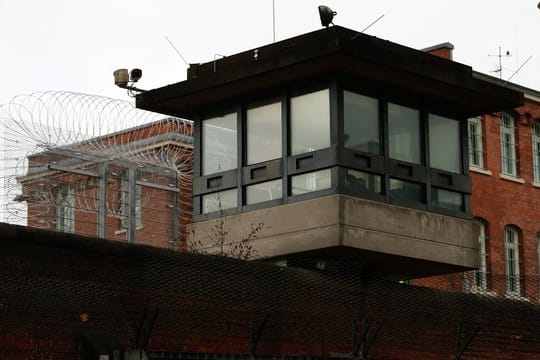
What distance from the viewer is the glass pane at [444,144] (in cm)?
2220

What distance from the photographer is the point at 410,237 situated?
827 inches

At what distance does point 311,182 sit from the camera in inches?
810

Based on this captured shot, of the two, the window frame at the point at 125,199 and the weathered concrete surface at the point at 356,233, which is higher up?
the window frame at the point at 125,199

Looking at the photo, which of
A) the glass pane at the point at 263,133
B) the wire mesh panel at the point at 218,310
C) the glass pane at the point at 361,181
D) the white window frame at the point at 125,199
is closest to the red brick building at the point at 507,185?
the white window frame at the point at 125,199

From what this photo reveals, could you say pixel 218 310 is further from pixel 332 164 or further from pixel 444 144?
pixel 444 144

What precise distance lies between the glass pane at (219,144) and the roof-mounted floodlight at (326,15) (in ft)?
8.03

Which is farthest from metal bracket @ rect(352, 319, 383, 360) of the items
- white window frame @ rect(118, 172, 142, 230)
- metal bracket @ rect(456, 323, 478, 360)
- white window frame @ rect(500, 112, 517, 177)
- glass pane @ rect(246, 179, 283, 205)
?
white window frame @ rect(500, 112, 517, 177)

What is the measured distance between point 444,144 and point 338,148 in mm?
2923

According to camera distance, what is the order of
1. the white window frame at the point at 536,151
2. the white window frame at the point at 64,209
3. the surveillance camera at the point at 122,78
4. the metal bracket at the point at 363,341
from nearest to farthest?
the metal bracket at the point at 363,341
the white window frame at the point at 64,209
the surveillance camera at the point at 122,78
the white window frame at the point at 536,151

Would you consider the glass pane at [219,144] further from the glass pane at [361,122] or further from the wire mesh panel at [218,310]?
the wire mesh panel at [218,310]

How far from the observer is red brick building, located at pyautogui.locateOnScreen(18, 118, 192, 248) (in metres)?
22.2

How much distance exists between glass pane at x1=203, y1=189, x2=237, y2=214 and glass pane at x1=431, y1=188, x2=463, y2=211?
10.8 ft

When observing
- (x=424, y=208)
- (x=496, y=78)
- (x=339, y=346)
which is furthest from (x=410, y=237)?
(x=496, y=78)

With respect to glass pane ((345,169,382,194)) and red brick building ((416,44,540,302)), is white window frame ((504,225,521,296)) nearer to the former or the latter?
red brick building ((416,44,540,302))
